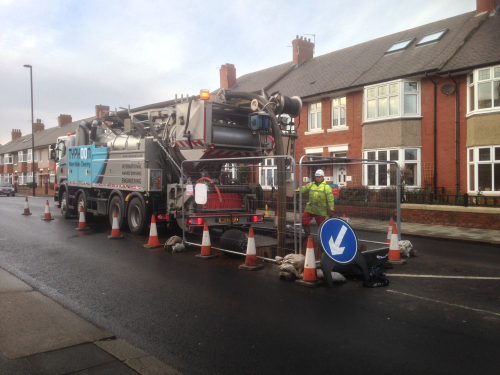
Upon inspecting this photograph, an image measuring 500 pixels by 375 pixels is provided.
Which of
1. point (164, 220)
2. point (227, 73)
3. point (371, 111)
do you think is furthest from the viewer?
point (227, 73)

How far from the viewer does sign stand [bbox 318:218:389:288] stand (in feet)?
21.3

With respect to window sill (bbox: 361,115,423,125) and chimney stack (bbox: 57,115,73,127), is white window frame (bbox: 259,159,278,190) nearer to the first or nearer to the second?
window sill (bbox: 361,115,423,125)

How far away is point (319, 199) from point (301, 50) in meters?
23.8

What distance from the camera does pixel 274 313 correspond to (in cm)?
529

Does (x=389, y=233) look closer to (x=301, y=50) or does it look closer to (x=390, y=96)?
(x=390, y=96)

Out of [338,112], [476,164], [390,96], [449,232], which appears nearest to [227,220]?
[449,232]

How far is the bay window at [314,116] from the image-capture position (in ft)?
77.8

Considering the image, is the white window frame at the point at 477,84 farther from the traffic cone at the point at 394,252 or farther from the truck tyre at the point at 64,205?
the truck tyre at the point at 64,205

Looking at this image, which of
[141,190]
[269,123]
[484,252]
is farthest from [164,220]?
[484,252]

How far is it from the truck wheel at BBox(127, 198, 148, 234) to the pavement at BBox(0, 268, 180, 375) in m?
6.15

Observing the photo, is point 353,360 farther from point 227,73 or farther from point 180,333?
point 227,73

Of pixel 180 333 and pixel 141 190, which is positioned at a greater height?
pixel 141 190

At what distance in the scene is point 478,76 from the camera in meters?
16.9

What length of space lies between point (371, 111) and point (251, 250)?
14852 mm
